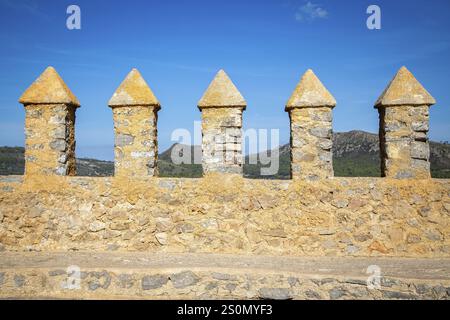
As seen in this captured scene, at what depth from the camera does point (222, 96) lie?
7.05 metres

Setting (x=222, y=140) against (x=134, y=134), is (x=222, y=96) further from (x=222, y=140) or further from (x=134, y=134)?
(x=134, y=134)

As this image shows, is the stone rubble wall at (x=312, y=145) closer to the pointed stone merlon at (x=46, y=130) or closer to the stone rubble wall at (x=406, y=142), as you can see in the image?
the stone rubble wall at (x=406, y=142)

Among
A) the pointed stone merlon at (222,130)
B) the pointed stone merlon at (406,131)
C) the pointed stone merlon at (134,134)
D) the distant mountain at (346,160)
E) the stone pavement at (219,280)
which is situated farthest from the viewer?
the distant mountain at (346,160)

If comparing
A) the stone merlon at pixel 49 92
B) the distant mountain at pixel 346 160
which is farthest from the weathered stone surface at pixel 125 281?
the distant mountain at pixel 346 160

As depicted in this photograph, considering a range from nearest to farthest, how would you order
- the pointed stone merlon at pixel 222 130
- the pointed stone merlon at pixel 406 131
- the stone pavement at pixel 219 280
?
the stone pavement at pixel 219 280 < the pointed stone merlon at pixel 406 131 < the pointed stone merlon at pixel 222 130

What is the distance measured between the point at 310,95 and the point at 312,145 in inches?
34.3

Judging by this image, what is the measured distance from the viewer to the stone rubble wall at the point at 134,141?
7.13m

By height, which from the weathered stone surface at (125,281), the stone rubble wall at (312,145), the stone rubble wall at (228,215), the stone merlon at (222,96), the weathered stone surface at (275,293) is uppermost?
the stone merlon at (222,96)

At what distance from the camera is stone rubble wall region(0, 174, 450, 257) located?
669 cm

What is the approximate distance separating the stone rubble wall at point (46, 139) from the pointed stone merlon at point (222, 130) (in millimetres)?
2523

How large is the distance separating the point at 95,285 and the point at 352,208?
14.0 ft

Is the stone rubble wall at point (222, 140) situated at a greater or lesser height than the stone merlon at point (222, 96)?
lesser

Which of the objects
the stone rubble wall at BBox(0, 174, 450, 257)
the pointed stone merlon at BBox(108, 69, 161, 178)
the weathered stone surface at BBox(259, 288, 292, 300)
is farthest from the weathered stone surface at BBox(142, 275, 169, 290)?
the pointed stone merlon at BBox(108, 69, 161, 178)

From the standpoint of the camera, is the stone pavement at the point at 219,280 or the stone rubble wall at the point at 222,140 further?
the stone rubble wall at the point at 222,140
